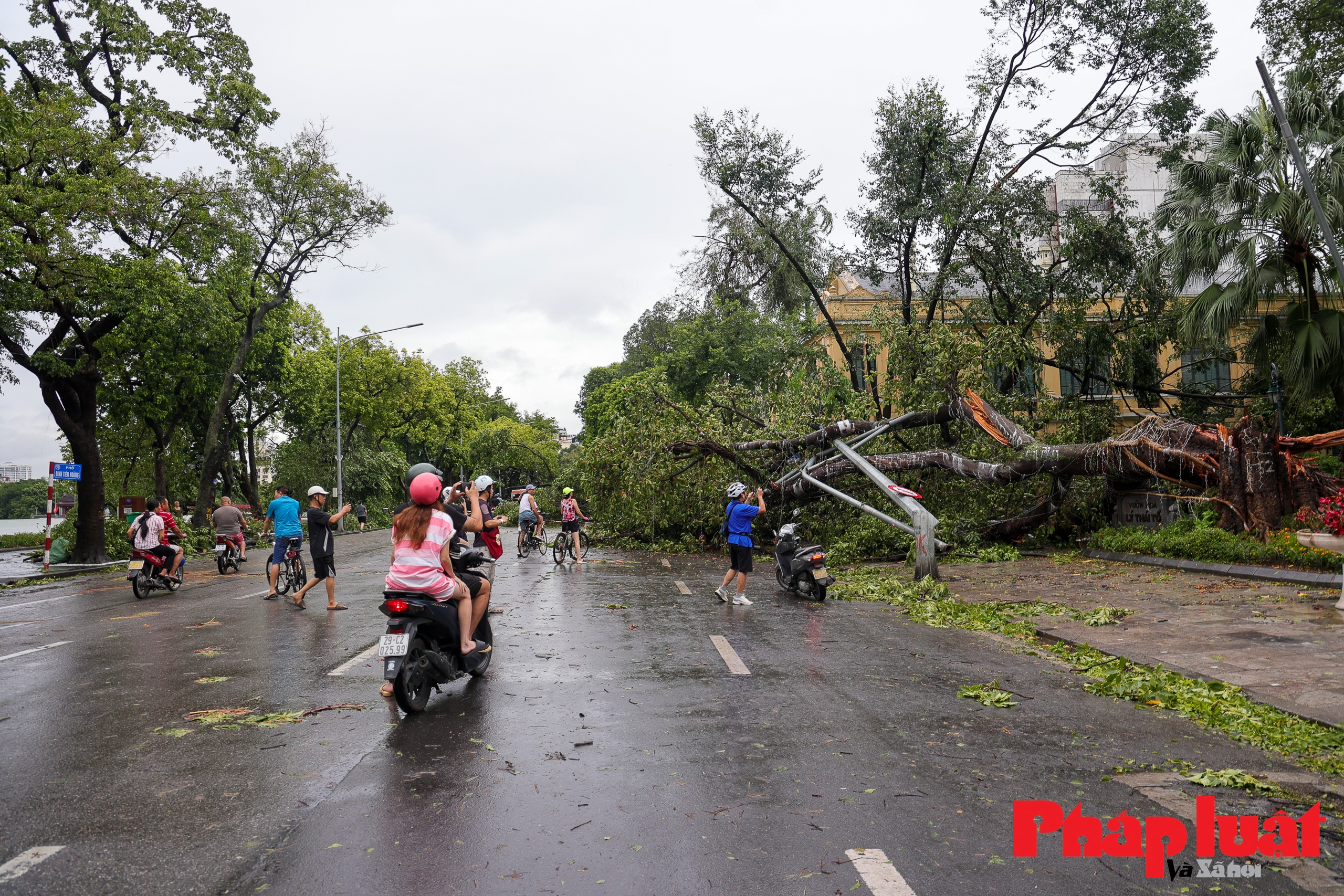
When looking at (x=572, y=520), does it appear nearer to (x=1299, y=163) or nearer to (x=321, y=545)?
(x=321, y=545)

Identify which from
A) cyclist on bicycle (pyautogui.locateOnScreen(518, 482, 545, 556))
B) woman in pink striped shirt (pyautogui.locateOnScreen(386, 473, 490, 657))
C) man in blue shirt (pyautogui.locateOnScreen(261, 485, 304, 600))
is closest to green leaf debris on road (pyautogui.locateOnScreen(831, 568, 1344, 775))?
woman in pink striped shirt (pyautogui.locateOnScreen(386, 473, 490, 657))

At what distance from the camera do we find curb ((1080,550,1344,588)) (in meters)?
11.8

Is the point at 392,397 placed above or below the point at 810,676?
above

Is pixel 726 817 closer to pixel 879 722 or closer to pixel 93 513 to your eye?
pixel 879 722

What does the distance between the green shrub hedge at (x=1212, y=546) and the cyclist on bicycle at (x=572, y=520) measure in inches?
441

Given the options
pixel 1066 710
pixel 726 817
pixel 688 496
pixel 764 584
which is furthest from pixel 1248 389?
pixel 726 817

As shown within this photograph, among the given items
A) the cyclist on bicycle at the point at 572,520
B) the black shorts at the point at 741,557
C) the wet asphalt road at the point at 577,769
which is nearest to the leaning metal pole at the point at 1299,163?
the wet asphalt road at the point at 577,769

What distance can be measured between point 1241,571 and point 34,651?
16.2 meters

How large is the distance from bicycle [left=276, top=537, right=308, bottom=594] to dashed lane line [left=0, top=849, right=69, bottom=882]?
10.9 metres

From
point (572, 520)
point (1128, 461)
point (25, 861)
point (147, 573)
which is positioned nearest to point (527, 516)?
point (572, 520)

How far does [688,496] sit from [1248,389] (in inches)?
729

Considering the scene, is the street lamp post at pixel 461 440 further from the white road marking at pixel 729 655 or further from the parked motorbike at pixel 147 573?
the white road marking at pixel 729 655

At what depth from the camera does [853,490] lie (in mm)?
20188

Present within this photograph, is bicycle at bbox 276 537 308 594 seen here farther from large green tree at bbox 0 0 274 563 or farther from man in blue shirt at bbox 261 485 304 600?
large green tree at bbox 0 0 274 563
